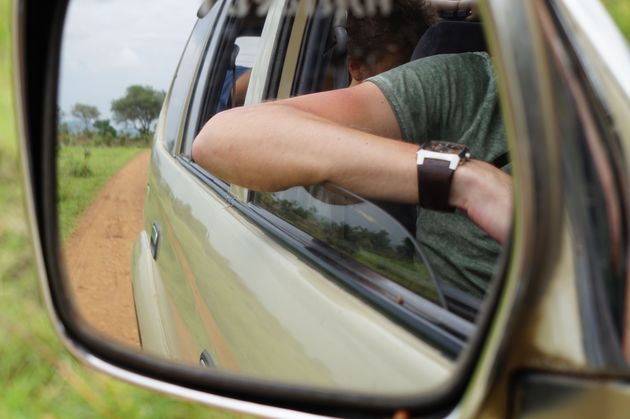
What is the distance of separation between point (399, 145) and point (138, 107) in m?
0.72

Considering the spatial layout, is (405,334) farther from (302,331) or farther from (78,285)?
(78,285)

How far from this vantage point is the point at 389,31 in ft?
6.23

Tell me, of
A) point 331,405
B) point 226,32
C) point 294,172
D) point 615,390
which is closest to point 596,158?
point 615,390

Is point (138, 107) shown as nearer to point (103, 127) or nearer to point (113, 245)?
point (103, 127)

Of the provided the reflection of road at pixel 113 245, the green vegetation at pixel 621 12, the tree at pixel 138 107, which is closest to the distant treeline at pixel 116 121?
the tree at pixel 138 107

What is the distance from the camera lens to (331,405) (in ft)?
2.80

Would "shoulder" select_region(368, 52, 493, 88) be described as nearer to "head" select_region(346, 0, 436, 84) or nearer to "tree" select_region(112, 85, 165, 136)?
"head" select_region(346, 0, 436, 84)

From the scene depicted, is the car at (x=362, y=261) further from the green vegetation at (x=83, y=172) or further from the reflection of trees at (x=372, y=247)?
the green vegetation at (x=83, y=172)

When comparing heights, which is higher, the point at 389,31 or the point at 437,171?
the point at 389,31

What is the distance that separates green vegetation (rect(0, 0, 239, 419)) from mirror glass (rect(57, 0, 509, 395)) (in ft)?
1.95

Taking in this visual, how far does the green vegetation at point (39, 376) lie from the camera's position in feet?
9.29

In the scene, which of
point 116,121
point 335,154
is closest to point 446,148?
point 335,154

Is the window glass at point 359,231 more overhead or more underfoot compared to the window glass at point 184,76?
more underfoot

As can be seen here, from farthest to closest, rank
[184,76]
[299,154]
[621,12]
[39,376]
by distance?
1. [621,12]
2. [39,376]
3. [184,76]
4. [299,154]
